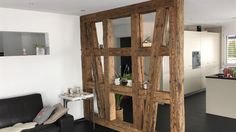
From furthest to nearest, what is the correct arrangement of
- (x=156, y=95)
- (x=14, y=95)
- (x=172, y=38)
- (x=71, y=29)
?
1. (x=71, y=29)
2. (x=14, y=95)
3. (x=156, y=95)
4. (x=172, y=38)

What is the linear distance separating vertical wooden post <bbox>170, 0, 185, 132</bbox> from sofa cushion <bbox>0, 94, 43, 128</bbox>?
245cm

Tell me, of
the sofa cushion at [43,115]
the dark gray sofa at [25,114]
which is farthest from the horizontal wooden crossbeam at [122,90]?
the sofa cushion at [43,115]

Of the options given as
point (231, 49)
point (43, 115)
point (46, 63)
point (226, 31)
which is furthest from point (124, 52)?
point (231, 49)

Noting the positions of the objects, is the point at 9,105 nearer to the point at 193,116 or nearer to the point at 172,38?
the point at 172,38

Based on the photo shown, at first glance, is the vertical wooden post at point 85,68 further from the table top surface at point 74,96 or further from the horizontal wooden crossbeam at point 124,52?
the table top surface at point 74,96

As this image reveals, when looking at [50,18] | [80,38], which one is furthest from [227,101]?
[50,18]

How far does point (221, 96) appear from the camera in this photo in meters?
5.03

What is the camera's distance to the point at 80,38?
4.88 m

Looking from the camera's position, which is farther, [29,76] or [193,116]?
[193,116]

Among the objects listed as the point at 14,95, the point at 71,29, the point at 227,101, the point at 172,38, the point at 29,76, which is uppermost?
the point at 71,29

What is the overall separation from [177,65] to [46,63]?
2632 mm

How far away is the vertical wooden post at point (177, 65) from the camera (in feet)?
10.4

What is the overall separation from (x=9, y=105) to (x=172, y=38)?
2951 millimetres

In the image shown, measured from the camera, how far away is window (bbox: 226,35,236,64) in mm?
7883
